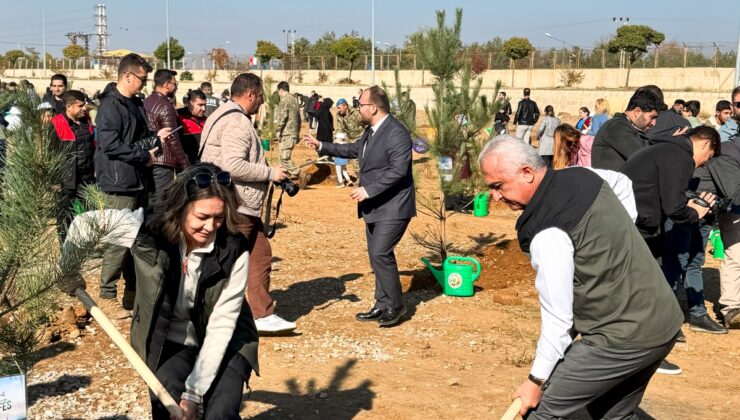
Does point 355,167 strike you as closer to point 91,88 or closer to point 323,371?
point 323,371

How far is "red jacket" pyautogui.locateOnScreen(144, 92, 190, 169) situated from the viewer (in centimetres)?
720

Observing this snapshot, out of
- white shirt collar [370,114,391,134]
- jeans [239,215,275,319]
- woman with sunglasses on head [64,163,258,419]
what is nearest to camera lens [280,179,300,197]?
jeans [239,215,275,319]

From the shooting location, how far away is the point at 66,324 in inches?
242

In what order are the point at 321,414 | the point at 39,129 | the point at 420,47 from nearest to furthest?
the point at 39,129
the point at 321,414
the point at 420,47

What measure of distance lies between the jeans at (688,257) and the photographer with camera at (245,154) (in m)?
3.23

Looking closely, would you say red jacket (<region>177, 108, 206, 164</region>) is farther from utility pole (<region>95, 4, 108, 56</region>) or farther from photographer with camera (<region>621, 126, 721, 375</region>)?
utility pole (<region>95, 4, 108, 56</region>)

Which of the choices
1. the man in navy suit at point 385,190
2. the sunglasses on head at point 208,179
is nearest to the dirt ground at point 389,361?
the man in navy suit at point 385,190

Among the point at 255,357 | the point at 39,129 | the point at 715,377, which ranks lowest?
the point at 715,377

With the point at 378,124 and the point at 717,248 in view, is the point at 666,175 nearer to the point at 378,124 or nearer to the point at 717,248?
the point at 378,124

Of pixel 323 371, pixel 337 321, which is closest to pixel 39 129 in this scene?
pixel 323 371

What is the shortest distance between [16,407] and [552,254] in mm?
1965

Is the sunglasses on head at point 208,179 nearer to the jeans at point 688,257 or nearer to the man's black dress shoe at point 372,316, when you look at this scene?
the man's black dress shoe at point 372,316

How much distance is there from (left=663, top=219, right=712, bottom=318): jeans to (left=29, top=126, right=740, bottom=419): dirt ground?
306mm

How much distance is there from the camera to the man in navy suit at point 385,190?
6566 mm
